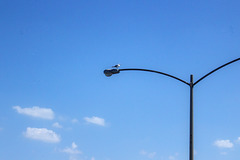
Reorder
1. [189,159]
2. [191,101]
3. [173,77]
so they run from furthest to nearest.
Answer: [173,77] → [191,101] → [189,159]

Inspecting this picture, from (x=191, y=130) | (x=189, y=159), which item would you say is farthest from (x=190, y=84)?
(x=189, y=159)

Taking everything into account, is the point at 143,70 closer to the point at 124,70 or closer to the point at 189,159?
the point at 124,70

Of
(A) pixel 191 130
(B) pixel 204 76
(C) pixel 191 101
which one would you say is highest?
(B) pixel 204 76

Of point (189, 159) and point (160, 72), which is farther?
point (160, 72)

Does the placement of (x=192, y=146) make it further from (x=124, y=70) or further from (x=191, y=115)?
(x=124, y=70)

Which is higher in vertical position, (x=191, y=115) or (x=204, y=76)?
(x=204, y=76)

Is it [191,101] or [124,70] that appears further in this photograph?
[124,70]

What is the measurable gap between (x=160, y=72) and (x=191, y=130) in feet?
10.5

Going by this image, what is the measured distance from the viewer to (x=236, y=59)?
1614cm

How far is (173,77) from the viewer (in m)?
17.4

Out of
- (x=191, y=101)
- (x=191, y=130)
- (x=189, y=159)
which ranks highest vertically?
(x=191, y=101)

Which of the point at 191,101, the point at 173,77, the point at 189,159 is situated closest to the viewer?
the point at 189,159

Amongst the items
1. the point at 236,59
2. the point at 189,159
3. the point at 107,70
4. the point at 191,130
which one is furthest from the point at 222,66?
the point at 107,70

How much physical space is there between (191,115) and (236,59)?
2946 millimetres
